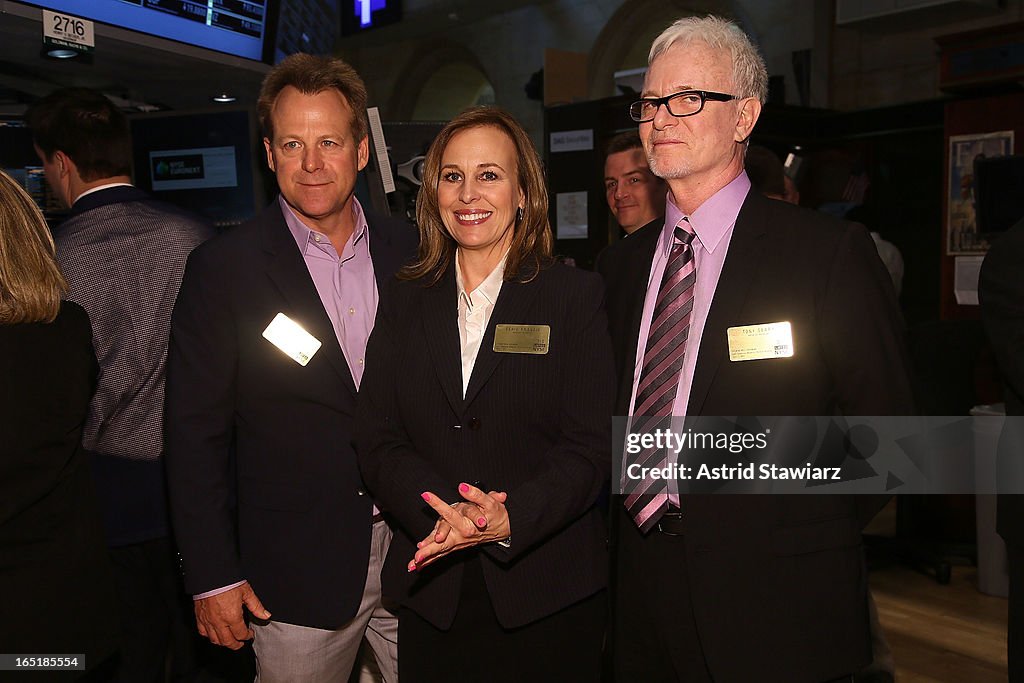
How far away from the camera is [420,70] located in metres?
12.1

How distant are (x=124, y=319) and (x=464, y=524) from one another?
1.34 meters

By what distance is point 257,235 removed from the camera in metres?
1.91

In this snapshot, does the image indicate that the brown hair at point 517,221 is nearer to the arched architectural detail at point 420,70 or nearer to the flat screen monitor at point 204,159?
the flat screen monitor at point 204,159

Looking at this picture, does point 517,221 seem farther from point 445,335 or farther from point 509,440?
point 509,440

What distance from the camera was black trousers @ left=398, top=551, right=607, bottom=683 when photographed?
1686 millimetres

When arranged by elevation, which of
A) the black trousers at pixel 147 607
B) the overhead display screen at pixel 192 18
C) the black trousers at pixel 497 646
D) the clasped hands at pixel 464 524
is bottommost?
the black trousers at pixel 147 607

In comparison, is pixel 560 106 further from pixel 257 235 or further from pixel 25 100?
pixel 257 235

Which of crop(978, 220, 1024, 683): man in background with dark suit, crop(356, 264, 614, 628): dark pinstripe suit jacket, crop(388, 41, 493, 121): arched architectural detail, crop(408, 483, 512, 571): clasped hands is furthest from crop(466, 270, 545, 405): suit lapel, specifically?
crop(388, 41, 493, 121): arched architectural detail

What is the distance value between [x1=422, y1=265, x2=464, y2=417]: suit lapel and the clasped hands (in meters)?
0.19

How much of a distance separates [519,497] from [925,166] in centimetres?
549

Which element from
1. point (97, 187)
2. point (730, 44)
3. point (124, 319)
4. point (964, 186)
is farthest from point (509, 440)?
point (964, 186)

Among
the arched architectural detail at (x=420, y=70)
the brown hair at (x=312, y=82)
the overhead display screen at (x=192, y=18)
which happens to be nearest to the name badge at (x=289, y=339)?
the brown hair at (x=312, y=82)

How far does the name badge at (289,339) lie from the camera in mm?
1819

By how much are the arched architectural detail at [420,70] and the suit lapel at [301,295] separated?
10.1m
